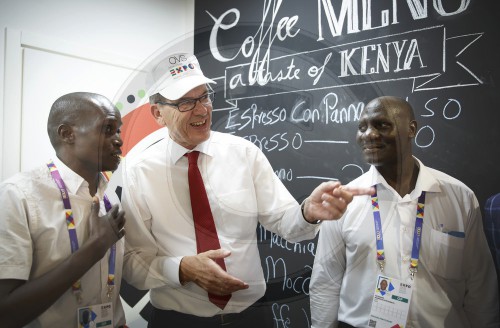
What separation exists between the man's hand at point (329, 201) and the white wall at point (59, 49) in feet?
3.38

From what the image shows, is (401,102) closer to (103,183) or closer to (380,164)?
(380,164)

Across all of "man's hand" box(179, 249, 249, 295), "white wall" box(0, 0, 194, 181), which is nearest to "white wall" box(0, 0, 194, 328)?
"white wall" box(0, 0, 194, 181)

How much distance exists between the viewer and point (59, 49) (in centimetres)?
167

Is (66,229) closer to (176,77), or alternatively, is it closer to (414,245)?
(176,77)

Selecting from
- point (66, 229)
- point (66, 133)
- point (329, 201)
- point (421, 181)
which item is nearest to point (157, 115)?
point (66, 133)

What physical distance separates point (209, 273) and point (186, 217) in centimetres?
17

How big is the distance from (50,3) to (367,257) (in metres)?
1.73

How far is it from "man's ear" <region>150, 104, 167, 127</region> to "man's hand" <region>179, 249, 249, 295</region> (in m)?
0.38

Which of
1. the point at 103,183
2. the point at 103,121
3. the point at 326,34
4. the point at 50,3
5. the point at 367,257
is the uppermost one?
the point at 50,3

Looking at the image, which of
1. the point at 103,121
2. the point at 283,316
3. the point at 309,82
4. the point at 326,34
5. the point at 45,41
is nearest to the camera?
the point at 103,121

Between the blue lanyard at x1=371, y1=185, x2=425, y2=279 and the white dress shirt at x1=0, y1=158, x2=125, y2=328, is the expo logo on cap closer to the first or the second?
the white dress shirt at x1=0, y1=158, x2=125, y2=328

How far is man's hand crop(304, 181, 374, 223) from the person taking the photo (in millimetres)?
828

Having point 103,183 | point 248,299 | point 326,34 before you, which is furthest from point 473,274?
point 103,183

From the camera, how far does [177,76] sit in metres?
0.93
